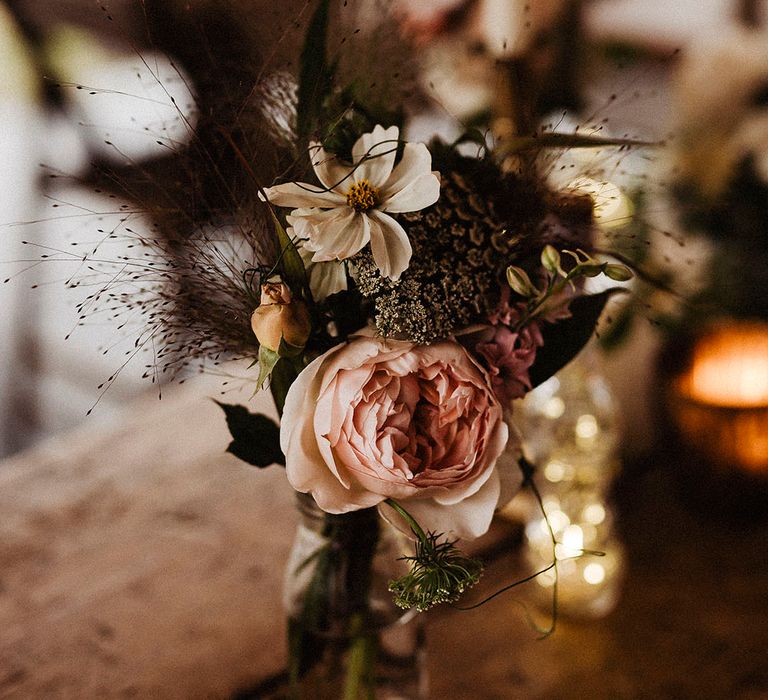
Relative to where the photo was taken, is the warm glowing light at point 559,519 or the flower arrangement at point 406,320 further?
the warm glowing light at point 559,519

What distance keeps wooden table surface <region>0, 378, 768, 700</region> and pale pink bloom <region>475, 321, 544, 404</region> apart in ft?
1.25

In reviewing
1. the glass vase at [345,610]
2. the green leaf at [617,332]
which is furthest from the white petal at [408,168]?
the green leaf at [617,332]

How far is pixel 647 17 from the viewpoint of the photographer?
302 cm

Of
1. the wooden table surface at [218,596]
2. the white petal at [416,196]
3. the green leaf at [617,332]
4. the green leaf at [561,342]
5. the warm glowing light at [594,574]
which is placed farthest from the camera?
the green leaf at [617,332]

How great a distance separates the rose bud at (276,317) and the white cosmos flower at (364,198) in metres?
0.03

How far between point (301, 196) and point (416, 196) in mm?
60

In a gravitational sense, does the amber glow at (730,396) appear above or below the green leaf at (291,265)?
below

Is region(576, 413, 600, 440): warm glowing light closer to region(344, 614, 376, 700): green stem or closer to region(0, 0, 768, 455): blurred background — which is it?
region(0, 0, 768, 455): blurred background

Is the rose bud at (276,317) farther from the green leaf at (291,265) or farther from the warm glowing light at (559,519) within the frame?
the warm glowing light at (559,519)

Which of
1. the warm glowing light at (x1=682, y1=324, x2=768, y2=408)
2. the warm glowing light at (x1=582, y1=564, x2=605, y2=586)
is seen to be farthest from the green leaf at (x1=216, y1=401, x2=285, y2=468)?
the warm glowing light at (x1=682, y1=324, x2=768, y2=408)

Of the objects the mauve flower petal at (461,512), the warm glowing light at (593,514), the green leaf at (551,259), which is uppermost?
the green leaf at (551,259)

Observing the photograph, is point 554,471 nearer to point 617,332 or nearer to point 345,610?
point 617,332

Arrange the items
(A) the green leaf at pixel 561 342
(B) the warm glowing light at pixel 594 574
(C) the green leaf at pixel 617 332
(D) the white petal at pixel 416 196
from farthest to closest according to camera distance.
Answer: (C) the green leaf at pixel 617 332, (B) the warm glowing light at pixel 594 574, (A) the green leaf at pixel 561 342, (D) the white petal at pixel 416 196

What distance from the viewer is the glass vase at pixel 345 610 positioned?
23.1 inches
